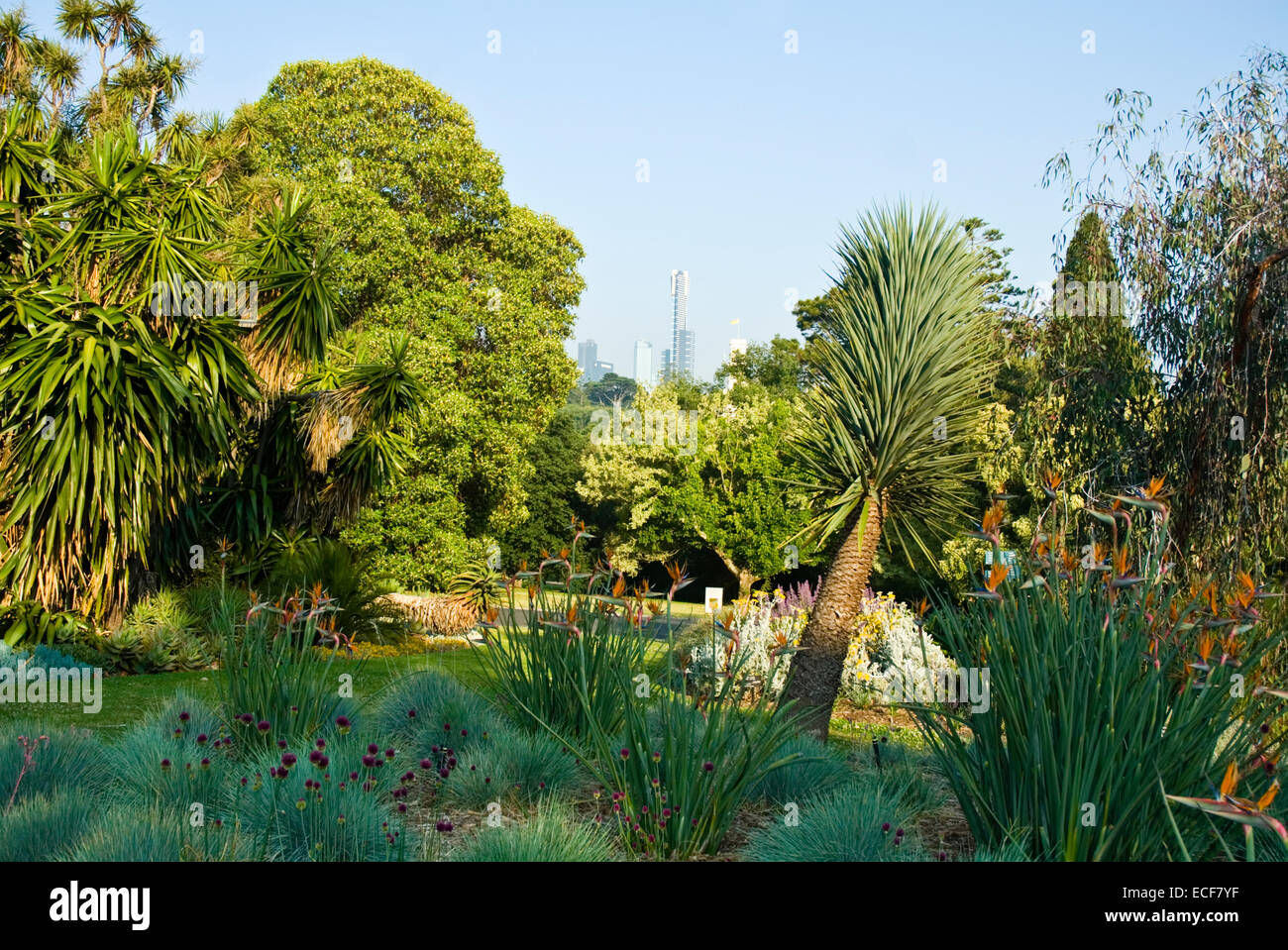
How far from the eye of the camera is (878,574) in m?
28.3

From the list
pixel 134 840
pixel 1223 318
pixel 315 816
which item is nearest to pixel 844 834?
pixel 315 816

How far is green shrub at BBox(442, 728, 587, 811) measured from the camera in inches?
175

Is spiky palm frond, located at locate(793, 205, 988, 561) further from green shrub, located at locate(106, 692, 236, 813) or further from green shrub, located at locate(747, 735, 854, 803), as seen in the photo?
green shrub, located at locate(106, 692, 236, 813)

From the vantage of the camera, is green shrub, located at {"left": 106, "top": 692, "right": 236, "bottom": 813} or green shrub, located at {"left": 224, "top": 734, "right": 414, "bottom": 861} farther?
green shrub, located at {"left": 106, "top": 692, "right": 236, "bottom": 813}

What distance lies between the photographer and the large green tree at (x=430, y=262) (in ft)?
69.5

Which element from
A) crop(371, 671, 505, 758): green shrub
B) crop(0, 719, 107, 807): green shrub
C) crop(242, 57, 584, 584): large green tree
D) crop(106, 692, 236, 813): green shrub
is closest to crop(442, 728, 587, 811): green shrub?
crop(371, 671, 505, 758): green shrub

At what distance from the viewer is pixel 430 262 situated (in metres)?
22.2

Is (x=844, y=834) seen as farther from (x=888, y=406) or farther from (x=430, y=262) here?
(x=430, y=262)

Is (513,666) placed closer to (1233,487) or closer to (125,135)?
(1233,487)

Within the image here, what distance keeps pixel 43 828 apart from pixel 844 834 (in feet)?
10.1

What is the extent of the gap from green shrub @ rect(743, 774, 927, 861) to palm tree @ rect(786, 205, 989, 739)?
2.09 meters
